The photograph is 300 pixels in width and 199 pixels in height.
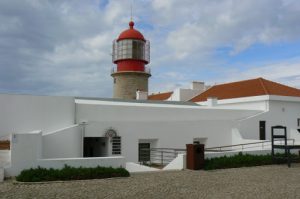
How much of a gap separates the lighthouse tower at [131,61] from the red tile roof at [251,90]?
5.37 metres

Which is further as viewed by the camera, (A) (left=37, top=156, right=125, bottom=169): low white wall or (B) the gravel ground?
(A) (left=37, top=156, right=125, bottom=169): low white wall

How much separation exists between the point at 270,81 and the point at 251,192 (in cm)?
2115

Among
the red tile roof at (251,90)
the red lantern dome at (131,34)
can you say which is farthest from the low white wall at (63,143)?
the red lantern dome at (131,34)

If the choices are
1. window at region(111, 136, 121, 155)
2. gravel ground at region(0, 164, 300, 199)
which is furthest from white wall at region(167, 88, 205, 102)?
gravel ground at region(0, 164, 300, 199)

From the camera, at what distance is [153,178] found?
11.1 m

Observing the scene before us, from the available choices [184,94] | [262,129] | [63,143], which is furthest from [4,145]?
[184,94]

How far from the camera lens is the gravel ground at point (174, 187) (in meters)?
8.70

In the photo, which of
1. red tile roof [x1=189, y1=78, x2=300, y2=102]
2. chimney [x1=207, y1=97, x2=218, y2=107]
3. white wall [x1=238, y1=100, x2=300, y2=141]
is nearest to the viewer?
white wall [x1=238, y1=100, x2=300, y2=141]

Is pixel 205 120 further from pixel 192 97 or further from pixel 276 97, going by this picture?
pixel 192 97

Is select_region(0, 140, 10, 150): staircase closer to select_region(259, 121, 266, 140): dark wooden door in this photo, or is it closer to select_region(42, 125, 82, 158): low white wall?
select_region(42, 125, 82, 158): low white wall

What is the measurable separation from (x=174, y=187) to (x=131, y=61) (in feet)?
72.4

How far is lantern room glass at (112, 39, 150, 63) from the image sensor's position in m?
30.5

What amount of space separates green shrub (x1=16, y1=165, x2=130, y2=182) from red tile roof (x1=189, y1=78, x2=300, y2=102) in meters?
17.0

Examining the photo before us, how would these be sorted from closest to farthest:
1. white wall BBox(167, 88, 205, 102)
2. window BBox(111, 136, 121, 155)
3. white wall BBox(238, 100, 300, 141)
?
window BBox(111, 136, 121, 155)
white wall BBox(238, 100, 300, 141)
white wall BBox(167, 88, 205, 102)
